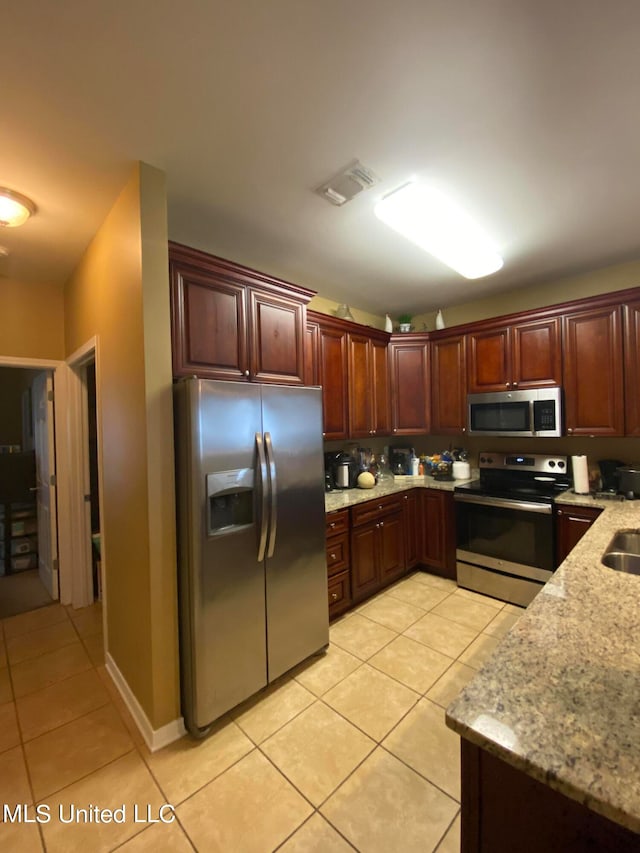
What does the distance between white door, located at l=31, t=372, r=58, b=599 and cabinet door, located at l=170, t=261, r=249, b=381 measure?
1.84 metres

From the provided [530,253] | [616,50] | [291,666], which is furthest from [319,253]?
[291,666]

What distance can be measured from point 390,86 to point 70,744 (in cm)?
317

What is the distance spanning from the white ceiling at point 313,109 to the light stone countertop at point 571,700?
1.88 m

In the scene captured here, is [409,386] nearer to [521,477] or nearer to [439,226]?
[521,477]

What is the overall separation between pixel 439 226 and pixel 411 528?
2.50 metres

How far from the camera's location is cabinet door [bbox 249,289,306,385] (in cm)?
235

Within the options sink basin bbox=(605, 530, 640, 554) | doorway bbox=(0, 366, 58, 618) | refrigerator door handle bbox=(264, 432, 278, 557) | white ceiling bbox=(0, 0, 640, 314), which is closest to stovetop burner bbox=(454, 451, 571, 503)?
sink basin bbox=(605, 530, 640, 554)

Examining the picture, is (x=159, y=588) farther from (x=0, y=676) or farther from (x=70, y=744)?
(x=0, y=676)

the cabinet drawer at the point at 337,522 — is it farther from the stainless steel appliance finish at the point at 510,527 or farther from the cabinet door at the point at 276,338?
the stainless steel appliance finish at the point at 510,527

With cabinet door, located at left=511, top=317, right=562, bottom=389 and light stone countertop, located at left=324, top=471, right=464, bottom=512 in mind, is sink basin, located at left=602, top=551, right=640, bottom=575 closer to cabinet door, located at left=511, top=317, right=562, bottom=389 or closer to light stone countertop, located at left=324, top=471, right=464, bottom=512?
light stone countertop, located at left=324, top=471, right=464, bottom=512

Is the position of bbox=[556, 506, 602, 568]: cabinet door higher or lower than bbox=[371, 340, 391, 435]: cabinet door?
lower

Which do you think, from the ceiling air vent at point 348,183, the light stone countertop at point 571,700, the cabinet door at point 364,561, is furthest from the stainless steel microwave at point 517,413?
the ceiling air vent at point 348,183

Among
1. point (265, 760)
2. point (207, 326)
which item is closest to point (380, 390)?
point (207, 326)

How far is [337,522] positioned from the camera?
8.93 feet
